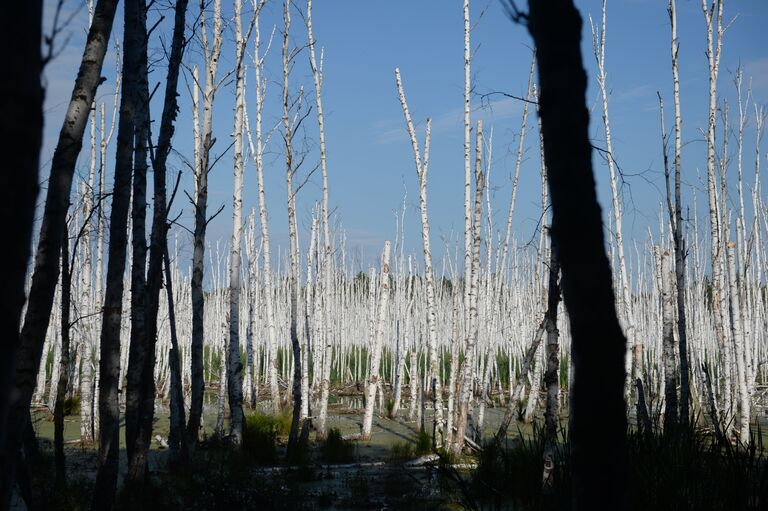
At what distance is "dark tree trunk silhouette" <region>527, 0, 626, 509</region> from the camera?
177 centimetres

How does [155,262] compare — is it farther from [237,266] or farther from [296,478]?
[237,266]

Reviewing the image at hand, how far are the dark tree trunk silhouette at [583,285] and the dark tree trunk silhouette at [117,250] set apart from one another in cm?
374

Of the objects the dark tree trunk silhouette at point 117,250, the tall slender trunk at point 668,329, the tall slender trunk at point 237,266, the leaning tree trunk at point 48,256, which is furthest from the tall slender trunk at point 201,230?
the tall slender trunk at point 668,329

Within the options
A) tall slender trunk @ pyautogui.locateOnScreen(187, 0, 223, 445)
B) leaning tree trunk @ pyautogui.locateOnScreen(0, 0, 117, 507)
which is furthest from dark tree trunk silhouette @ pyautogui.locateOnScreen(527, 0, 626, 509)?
tall slender trunk @ pyautogui.locateOnScreen(187, 0, 223, 445)

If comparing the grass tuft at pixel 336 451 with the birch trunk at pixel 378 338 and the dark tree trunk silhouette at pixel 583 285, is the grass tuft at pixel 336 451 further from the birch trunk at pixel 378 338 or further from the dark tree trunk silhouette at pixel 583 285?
the dark tree trunk silhouette at pixel 583 285

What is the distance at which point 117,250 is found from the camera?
481 cm

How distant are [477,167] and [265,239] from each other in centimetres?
523

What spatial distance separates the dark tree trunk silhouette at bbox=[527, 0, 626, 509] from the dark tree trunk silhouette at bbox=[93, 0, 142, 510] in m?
3.74

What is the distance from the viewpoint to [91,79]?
341 cm

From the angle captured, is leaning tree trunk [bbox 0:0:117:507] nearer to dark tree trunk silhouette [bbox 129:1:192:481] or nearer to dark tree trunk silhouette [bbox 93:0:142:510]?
dark tree trunk silhouette [bbox 93:0:142:510]

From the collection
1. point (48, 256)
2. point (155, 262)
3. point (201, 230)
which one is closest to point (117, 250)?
point (155, 262)

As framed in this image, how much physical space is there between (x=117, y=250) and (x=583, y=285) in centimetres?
388

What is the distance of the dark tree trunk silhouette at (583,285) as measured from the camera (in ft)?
5.82

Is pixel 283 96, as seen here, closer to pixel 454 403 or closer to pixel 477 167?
pixel 477 167
